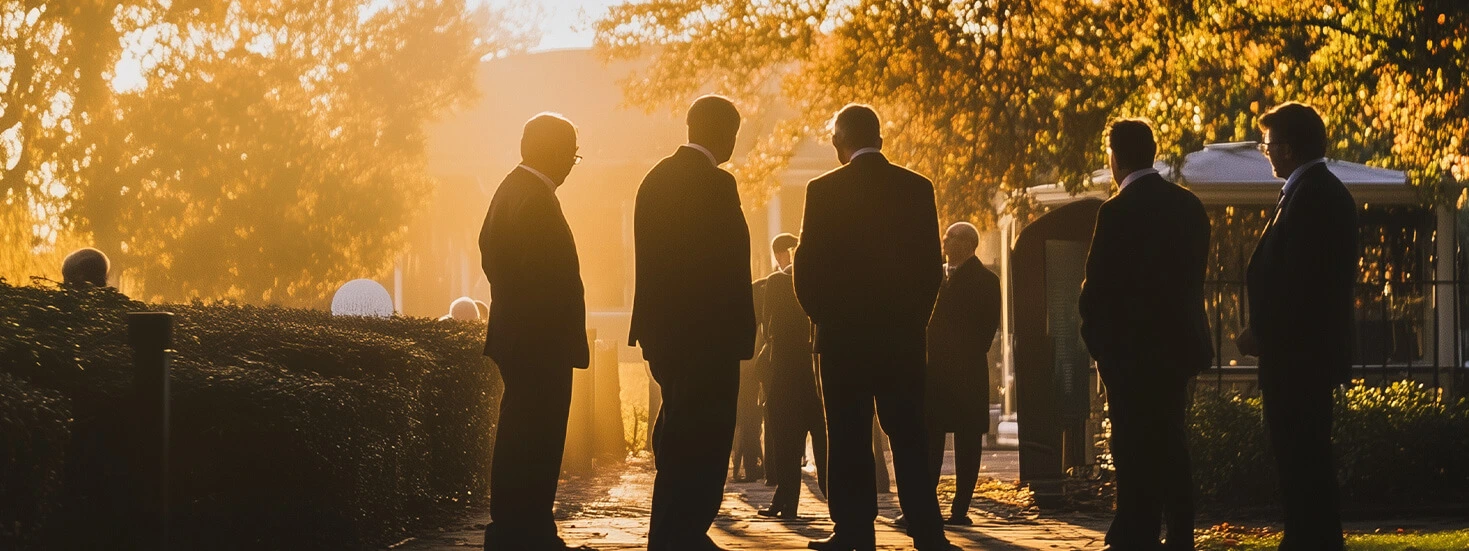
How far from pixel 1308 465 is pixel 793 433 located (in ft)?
15.6

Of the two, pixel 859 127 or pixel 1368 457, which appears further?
pixel 1368 457

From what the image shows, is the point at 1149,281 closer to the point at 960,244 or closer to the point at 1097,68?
the point at 960,244

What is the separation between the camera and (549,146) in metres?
8.18

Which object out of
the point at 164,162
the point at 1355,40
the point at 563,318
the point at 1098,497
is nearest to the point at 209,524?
the point at 563,318

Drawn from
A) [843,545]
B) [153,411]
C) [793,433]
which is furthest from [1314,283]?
[793,433]

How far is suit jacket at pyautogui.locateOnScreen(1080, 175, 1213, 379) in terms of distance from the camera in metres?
7.98

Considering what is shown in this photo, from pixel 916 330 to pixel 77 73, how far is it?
95.4 feet

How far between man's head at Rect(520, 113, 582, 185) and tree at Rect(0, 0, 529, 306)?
75.5 feet

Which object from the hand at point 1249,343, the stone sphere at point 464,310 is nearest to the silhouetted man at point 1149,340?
the hand at point 1249,343

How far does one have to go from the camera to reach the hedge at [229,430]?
656 cm

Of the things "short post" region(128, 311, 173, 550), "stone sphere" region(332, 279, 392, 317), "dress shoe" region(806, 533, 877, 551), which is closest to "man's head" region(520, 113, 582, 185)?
"short post" region(128, 311, 173, 550)

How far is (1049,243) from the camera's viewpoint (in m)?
13.7

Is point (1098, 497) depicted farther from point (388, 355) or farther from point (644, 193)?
point (644, 193)

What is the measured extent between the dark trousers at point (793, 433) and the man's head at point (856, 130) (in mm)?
3633
